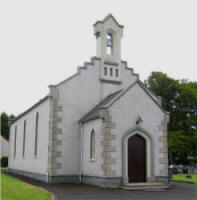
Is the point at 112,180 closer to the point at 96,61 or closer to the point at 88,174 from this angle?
the point at 88,174

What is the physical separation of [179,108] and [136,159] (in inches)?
1024

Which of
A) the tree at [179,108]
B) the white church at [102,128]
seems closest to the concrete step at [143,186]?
the white church at [102,128]

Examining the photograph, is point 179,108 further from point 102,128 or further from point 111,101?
point 102,128

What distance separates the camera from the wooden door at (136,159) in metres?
19.0

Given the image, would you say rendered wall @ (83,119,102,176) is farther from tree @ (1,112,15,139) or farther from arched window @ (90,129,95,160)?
tree @ (1,112,15,139)

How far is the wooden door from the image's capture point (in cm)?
1900

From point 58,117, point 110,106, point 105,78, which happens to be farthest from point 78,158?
point 105,78

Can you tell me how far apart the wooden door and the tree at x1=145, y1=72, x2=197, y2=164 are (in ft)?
72.7

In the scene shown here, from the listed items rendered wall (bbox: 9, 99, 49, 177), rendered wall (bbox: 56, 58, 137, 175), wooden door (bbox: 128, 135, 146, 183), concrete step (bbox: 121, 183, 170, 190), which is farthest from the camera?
rendered wall (bbox: 9, 99, 49, 177)

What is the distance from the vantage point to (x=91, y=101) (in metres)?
23.1

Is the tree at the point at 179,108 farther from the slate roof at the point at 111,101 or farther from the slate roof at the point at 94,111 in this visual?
the slate roof at the point at 111,101

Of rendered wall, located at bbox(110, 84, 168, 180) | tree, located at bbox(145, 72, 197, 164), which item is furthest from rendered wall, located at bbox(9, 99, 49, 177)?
tree, located at bbox(145, 72, 197, 164)

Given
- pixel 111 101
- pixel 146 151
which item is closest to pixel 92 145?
pixel 111 101

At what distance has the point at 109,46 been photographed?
82.2 ft
